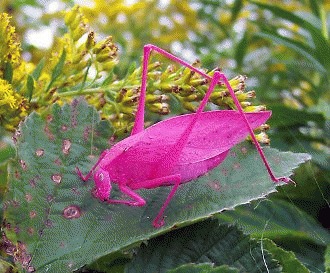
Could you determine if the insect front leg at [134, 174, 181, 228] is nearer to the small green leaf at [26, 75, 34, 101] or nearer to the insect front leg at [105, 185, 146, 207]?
the insect front leg at [105, 185, 146, 207]

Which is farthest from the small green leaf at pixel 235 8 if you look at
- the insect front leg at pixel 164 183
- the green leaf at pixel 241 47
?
the insect front leg at pixel 164 183

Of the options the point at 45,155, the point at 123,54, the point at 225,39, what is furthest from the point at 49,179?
the point at 225,39

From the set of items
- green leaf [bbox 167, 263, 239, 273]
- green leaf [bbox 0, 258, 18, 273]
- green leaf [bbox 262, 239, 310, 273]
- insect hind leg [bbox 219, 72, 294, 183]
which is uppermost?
insect hind leg [bbox 219, 72, 294, 183]

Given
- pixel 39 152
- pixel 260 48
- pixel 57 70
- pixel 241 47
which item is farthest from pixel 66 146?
pixel 260 48

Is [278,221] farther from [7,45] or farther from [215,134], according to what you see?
[7,45]

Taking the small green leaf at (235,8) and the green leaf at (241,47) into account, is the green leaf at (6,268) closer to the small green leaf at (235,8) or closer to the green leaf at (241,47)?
the green leaf at (241,47)

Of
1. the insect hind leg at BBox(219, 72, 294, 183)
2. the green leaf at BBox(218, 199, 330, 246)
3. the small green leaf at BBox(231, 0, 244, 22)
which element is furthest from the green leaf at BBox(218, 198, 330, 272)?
the small green leaf at BBox(231, 0, 244, 22)
